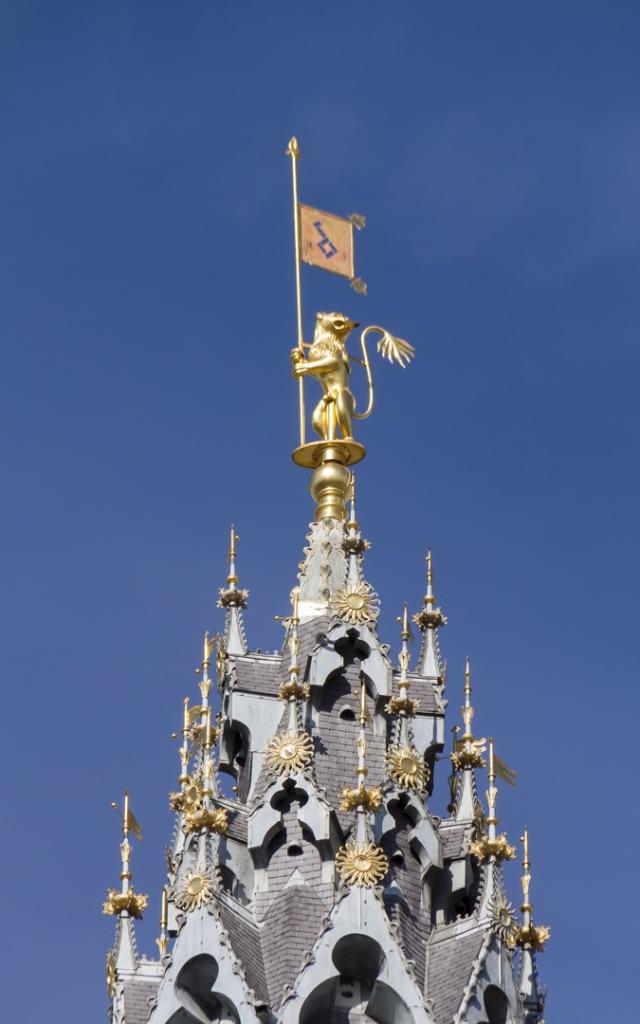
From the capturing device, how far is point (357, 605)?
76000 mm

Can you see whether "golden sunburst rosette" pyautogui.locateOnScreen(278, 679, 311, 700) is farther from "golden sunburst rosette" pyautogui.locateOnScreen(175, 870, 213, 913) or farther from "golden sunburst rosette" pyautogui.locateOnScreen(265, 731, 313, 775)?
"golden sunburst rosette" pyautogui.locateOnScreen(175, 870, 213, 913)

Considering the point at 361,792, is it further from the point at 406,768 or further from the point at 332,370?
the point at 332,370

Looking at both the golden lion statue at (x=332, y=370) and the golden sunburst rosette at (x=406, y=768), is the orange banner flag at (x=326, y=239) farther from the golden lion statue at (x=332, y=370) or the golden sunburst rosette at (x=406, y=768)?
the golden sunburst rosette at (x=406, y=768)

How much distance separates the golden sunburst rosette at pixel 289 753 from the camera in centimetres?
7238

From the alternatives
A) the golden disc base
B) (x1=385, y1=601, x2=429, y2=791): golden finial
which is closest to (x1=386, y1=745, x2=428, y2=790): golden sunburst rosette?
(x1=385, y1=601, x2=429, y2=791): golden finial

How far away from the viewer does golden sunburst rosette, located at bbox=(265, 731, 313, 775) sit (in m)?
72.4

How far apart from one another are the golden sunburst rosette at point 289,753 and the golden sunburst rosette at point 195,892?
338cm

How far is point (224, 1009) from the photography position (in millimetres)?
68438

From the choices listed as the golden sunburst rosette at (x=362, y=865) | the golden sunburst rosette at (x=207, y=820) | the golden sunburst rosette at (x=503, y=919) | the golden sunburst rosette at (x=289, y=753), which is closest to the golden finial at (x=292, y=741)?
the golden sunburst rosette at (x=289, y=753)

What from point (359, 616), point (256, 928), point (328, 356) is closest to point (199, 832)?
point (256, 928)

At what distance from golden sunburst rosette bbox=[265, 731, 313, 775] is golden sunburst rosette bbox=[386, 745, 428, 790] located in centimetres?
173

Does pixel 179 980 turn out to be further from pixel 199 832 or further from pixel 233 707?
pixel 233 707

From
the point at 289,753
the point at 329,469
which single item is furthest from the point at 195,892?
the point at 329,469

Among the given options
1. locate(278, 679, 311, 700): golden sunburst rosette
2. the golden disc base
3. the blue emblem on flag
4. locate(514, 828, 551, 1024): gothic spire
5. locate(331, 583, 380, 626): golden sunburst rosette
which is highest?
the blue emblem on flag
